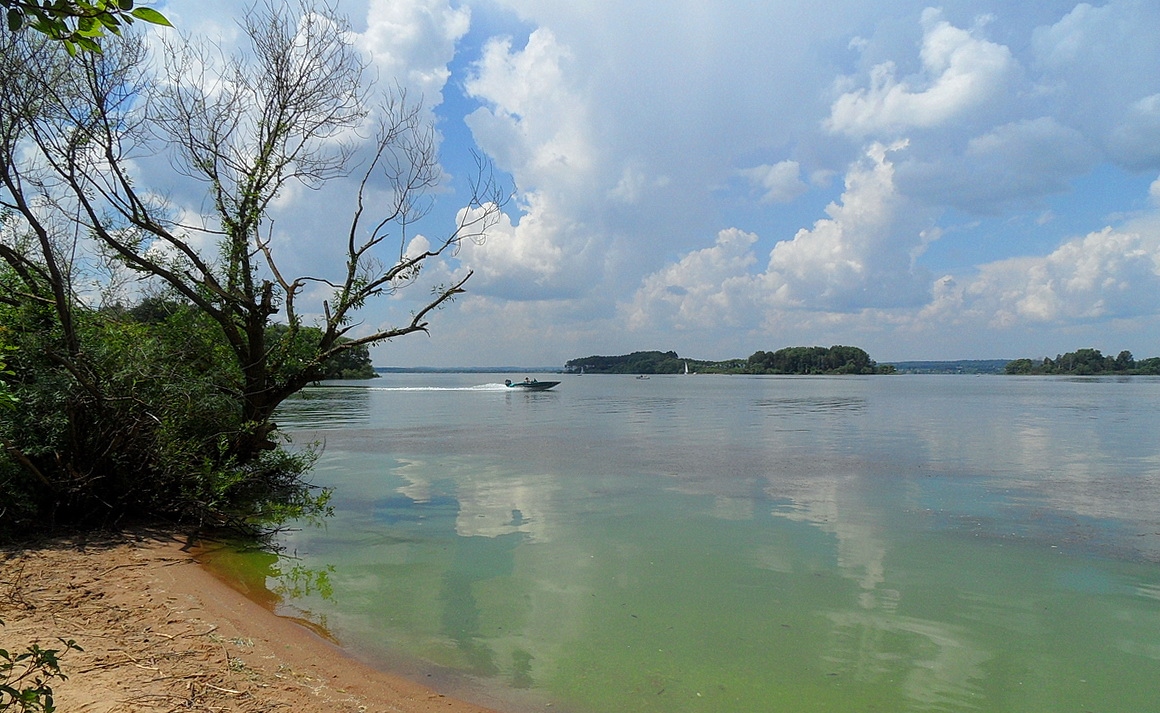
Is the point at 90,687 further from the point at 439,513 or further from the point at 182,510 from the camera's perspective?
the point at 439,513

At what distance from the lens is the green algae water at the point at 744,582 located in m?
6.77

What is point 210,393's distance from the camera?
1221 cm

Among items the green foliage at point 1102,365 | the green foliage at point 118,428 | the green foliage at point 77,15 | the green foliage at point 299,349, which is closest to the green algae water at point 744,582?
the green foliage at point 118,428

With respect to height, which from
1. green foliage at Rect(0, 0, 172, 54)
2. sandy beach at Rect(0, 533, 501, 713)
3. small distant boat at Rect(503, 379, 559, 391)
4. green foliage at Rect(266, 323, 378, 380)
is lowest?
sandy beach at Rect(0, 533, 501, 713)

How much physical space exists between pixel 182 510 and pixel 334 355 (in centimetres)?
425

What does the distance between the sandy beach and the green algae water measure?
0.71m

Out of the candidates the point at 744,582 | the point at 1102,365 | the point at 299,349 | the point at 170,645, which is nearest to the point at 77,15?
the point at 170,645

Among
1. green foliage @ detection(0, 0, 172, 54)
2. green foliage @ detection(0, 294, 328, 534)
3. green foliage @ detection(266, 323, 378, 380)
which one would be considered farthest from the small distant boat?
green foliage @ detection(0, 0, 172, 54)

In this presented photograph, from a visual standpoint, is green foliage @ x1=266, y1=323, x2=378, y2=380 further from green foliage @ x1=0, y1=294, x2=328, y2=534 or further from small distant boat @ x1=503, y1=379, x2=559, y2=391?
small distant boat @ x1=503, y1=379, x2=559, y2=391

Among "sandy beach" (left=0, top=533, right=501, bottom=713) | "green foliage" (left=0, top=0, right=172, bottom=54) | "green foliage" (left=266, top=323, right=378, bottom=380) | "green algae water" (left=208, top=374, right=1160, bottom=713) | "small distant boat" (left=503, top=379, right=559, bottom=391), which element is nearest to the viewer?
"green foliage" (left=0, top=0, right=172, bottom=54)

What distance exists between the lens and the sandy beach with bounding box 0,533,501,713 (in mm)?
5133

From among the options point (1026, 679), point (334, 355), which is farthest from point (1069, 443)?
point (334, 355)

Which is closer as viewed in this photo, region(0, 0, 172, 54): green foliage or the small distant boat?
region(0, 0, 172, 54): green foliage

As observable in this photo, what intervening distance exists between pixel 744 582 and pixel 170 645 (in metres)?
7.07
